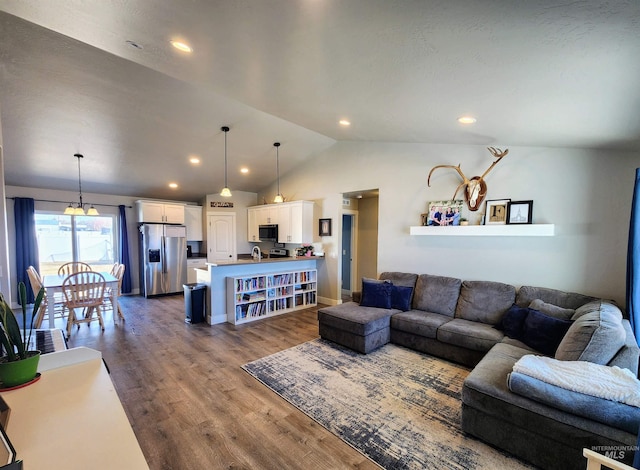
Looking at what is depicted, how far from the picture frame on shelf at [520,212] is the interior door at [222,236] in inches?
245

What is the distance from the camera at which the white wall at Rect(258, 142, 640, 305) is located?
2979 mm

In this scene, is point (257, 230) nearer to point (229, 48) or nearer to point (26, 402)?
point (229, 48)

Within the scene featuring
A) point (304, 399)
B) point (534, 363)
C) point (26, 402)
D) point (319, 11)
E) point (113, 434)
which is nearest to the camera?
point (113, 434)

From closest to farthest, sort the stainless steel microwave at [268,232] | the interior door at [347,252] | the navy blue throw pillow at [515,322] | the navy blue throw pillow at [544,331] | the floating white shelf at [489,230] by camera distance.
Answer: the navy blue throw pillow at [544,331]
the navy blue throw pillow at [515,322]
the floating white shelf at [489,230]
the stainless steel microwave at [268,232]
the interior door at [347,252]

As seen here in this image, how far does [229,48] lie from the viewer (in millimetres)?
2094

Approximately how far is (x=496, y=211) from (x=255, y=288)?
3.93 m

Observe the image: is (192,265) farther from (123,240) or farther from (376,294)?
(376,294)

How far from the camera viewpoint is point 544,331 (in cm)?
263

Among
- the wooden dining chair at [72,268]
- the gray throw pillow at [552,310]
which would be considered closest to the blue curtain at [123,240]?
the wooden dining chair at [72,268]

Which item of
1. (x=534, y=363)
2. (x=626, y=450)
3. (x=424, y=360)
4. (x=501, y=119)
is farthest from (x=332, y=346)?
(x=501, y=119)

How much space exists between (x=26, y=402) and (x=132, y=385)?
196 cm

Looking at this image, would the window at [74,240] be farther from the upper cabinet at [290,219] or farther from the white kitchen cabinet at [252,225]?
the upper cabinet at [290,219]

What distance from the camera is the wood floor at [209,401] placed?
1914mm

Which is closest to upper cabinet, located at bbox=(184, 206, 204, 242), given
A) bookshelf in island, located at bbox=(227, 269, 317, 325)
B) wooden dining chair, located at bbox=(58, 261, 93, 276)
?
wooden dining chair, located at bbox=(58, 261, 93, 276)
